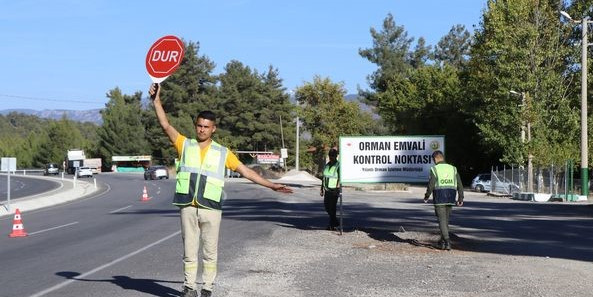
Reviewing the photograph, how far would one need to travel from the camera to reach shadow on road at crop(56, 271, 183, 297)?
8.88 metres

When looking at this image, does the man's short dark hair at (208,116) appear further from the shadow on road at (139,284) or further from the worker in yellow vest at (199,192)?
the shadow on road at (139,284)

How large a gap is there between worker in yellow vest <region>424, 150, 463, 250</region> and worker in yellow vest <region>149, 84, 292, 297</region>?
22.4ft

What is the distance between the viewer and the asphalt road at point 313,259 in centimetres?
936

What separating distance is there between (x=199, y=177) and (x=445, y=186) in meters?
7.19

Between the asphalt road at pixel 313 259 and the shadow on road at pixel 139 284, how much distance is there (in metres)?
0.01

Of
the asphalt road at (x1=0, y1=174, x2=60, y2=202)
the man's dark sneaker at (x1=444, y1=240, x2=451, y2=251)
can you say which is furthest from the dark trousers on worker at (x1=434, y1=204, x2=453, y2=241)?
the asphalt road at (x1=0, y1=174, x2=60, y2=202)

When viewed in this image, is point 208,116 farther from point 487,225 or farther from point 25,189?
point 25,189

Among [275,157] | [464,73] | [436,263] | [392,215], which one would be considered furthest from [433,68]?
[436,263]

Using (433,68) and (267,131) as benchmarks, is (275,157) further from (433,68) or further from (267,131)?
(433,68)

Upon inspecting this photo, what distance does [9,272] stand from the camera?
36.0 ft

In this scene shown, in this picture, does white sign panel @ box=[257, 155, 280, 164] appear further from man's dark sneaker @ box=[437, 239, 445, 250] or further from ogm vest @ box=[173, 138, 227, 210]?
ogm vest @ box=[173, 138, 227, 210]

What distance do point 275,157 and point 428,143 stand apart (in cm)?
7405

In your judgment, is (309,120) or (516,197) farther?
(309,120)

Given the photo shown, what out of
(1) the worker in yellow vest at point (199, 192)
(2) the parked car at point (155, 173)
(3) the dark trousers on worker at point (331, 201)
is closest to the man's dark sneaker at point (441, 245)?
(3) the dark trousers on worker at point (331, 201)
